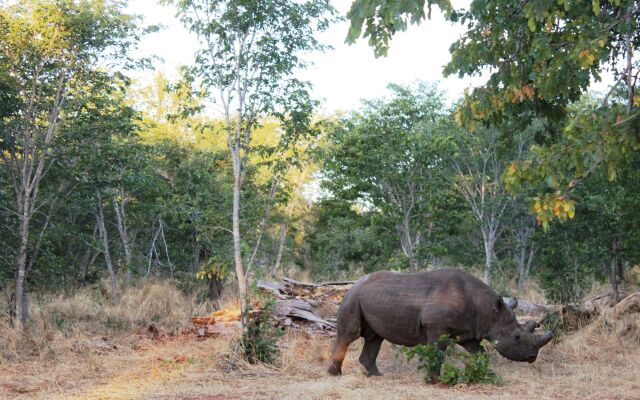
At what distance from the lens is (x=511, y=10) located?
954 centimetres

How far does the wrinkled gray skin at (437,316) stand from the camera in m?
9.39

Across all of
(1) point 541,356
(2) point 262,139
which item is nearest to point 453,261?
(2) point 262,139

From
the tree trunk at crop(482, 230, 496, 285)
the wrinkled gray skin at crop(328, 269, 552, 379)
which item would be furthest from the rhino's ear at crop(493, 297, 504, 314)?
the tree trunk at crop(482, 230, 496, 285)

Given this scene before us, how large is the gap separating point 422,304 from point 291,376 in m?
2.22

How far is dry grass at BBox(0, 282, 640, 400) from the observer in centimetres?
841

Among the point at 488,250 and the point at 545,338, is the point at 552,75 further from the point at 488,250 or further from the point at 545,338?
the point at 488,250

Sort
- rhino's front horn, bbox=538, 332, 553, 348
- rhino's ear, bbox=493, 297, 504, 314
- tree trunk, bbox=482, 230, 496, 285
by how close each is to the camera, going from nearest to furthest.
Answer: rhino's front horn, bbox=538, 332, 553, 348, rhino's ear, bbox=493, 297, 504, 314, tree trunk, bbox=482, 230, 496, 285

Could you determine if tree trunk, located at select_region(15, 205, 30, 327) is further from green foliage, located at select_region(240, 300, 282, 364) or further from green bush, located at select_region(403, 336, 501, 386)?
green bush, located at select_region(403, 336, 501, 386)

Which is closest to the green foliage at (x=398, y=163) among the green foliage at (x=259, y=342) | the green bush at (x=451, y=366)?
the green foliage at (x=259, y=342)

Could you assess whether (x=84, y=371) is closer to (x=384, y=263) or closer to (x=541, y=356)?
(x=541, y=356)

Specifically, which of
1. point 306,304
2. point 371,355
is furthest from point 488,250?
point 371,355

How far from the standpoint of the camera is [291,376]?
994cm

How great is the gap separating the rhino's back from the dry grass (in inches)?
29.0

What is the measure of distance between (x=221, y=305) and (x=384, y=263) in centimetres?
1078
